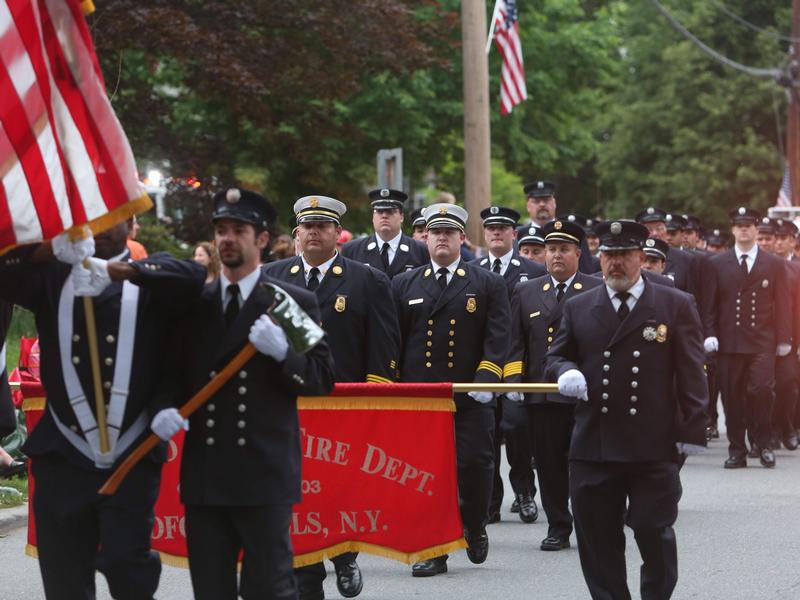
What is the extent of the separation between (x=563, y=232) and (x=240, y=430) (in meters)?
5.03

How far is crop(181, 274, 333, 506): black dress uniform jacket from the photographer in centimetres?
677

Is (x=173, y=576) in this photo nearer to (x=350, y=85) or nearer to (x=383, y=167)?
(x=383, y=167)

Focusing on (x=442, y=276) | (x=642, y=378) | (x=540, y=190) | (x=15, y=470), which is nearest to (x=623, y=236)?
(x=642, y=378)

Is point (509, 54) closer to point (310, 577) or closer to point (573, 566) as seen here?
point (573, 566)

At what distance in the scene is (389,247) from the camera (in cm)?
1282

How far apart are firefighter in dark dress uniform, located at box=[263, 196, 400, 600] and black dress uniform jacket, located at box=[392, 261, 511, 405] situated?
3.33ft

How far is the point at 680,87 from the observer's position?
2227 inches

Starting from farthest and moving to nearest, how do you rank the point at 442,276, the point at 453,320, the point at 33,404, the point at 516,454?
the point at 516,454 → the point at 442,276 → the point at 453,320 → the point at 33,404

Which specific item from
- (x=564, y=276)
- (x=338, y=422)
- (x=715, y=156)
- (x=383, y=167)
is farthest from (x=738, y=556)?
(x=715, y=156)

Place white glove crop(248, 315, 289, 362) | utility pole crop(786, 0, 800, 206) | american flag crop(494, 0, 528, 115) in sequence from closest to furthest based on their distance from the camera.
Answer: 1. white glove crop(248, 315, 289, 362)
2. american flag crop(494, 0, 528, 115)
3. utility pole crop(786, 0, 800, 206)

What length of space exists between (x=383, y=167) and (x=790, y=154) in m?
24.9

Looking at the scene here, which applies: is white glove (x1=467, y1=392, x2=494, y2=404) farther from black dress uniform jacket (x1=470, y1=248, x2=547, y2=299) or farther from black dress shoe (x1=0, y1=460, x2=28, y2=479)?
black dress shoe (x1=0, y1=460, x2=28, y2=479)

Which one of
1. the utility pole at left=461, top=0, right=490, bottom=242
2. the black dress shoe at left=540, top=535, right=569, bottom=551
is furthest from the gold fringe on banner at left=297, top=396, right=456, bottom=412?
the utility pole at left=461, top=0, right=490, bottom=242

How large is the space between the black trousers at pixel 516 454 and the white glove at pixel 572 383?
13.1 feet
